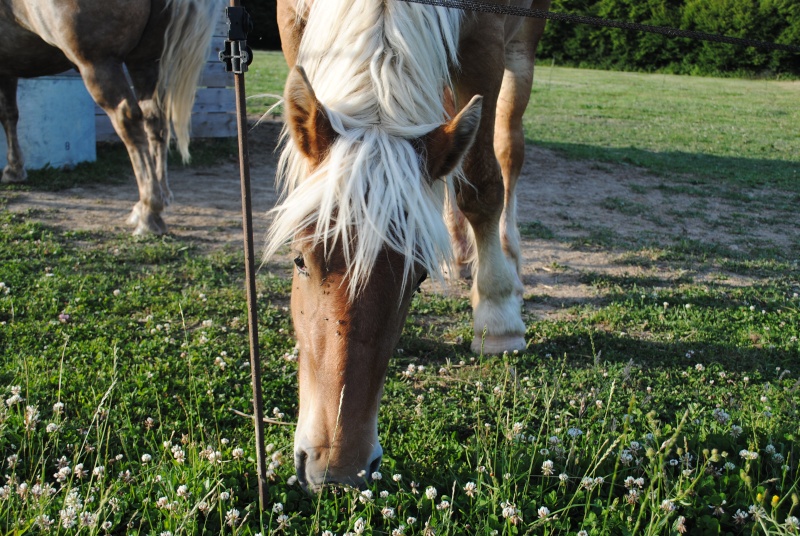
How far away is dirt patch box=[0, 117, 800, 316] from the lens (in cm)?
547

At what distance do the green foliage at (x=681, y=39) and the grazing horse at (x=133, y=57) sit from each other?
2773cm

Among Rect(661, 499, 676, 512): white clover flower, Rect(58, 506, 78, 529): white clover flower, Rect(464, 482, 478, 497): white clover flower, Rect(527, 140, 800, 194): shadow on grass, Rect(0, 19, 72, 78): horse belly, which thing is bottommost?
Rect(464, 482, 478, 497): white clover flower

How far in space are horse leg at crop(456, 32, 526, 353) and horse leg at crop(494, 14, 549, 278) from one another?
3.59 feet

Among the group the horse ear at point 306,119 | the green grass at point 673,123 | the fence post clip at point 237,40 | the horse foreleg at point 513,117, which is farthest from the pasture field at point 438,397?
the green grass at point 673,123

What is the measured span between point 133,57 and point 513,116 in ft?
11.7

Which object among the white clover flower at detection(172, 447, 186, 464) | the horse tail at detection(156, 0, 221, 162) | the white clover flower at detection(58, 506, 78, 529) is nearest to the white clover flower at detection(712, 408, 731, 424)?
the white clover flower at detection(172, 447, 186, 464)

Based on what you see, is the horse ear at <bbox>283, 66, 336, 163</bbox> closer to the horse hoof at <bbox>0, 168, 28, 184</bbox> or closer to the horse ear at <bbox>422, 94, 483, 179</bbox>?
the horse ear at <bbox>422, 94, 483, 179</bbox>

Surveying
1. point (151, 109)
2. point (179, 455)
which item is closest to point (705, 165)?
point (151, 109)

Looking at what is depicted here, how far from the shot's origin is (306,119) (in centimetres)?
233

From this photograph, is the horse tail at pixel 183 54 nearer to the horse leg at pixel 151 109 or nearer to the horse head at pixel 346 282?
the horse leg at pixel 151 109

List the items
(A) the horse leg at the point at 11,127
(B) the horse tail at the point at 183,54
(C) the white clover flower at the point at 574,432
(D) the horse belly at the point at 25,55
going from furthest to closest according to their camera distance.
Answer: (A) the horse leg at the point at 11,127 < (B) the horse tail at the point at 183,54 < (D) the horse belly at the point at 25,55 < (C) the white clover flower at the point at 574,432

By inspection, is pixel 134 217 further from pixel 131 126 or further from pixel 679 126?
pixel 679 126

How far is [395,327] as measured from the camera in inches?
90.4

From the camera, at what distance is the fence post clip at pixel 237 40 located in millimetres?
2074
